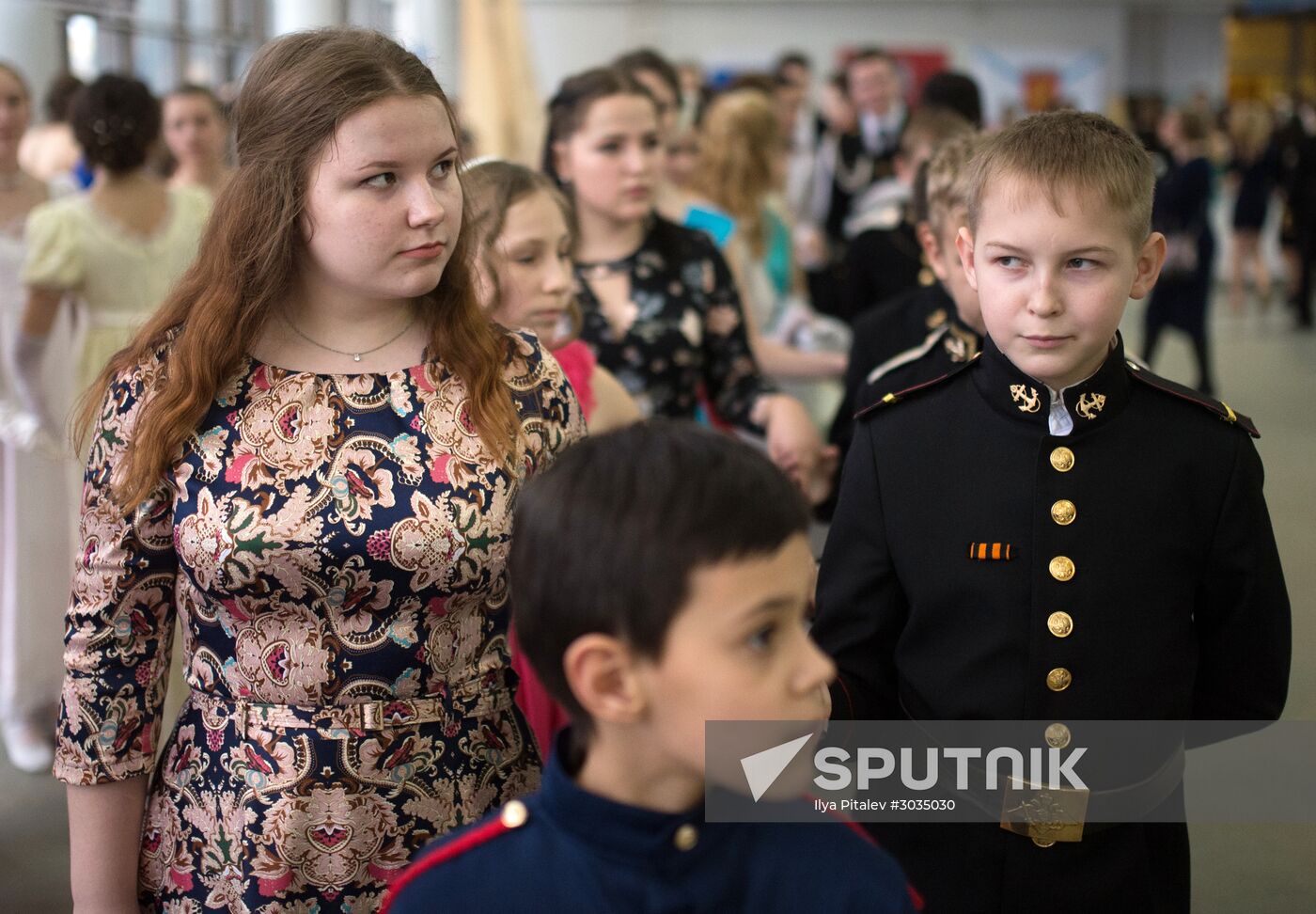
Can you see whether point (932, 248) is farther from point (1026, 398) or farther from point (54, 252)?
point (54, 252)

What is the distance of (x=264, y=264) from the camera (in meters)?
1.57

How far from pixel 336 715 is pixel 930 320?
68.1 inches

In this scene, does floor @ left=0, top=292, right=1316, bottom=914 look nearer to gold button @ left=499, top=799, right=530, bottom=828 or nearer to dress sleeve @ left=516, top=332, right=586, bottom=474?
dress sleeve @ left=516, top=332, right=586, bottom=474

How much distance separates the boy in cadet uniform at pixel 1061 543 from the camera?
151cm

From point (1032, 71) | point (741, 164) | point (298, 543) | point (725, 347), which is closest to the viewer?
point (298, 543)

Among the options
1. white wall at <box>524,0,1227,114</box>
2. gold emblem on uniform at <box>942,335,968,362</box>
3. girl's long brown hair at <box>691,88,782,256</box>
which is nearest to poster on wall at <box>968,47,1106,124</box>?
white wall at <box>524,0,1227,114</box>

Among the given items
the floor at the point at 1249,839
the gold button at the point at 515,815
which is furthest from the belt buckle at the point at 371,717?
the floor at the point at 1249,839

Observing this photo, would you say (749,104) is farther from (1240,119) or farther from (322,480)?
(1240,119)

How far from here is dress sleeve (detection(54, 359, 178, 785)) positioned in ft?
5.06

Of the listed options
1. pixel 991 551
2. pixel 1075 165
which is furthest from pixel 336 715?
pixel 1075 165

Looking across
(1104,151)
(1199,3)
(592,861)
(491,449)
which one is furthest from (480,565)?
(1199,3)

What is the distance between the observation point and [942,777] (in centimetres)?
160

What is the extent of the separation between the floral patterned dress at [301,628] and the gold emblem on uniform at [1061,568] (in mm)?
610

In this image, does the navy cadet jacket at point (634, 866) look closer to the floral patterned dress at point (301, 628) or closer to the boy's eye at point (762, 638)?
Answer: the boy's eye at point (762, 638)
